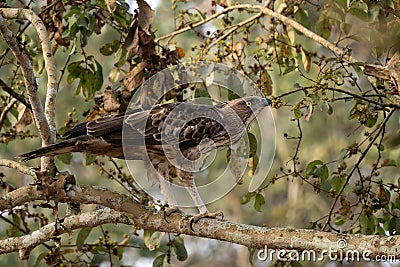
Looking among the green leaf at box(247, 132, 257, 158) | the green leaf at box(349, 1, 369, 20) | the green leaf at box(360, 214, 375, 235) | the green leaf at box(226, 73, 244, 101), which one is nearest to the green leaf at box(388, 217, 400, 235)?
the green leaf at box(360, 214, 375, 235)

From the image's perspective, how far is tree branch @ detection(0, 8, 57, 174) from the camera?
396cm

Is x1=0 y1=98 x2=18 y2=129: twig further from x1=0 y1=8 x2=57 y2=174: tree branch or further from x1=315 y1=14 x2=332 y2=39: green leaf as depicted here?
x1=315 y1=14 x2=332 y2=39: green leaf

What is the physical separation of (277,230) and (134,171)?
64.6 inches

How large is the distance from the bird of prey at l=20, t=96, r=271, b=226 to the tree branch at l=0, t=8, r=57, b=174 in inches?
5.7

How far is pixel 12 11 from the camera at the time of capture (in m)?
4.41

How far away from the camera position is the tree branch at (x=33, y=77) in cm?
396

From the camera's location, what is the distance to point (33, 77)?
13.2 feet

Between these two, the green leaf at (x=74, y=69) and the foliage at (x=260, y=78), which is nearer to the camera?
the foliage at (x=260, y=78)

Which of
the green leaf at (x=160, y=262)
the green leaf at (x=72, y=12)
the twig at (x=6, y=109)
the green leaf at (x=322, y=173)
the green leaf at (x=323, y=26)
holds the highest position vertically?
the green leaf at (x=323, y=26)

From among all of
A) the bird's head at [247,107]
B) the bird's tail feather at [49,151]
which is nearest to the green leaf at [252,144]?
the bird's head at [247,107]

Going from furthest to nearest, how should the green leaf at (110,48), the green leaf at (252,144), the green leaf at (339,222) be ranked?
the green leaf at (110,48), the green leaf at (252,144), the green leaf at (339,222)

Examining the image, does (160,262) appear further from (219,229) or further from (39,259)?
(219,229)

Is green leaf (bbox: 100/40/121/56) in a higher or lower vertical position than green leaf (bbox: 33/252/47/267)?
higher

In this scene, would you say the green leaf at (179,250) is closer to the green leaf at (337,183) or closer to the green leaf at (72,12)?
the green leaf at (337,183)
